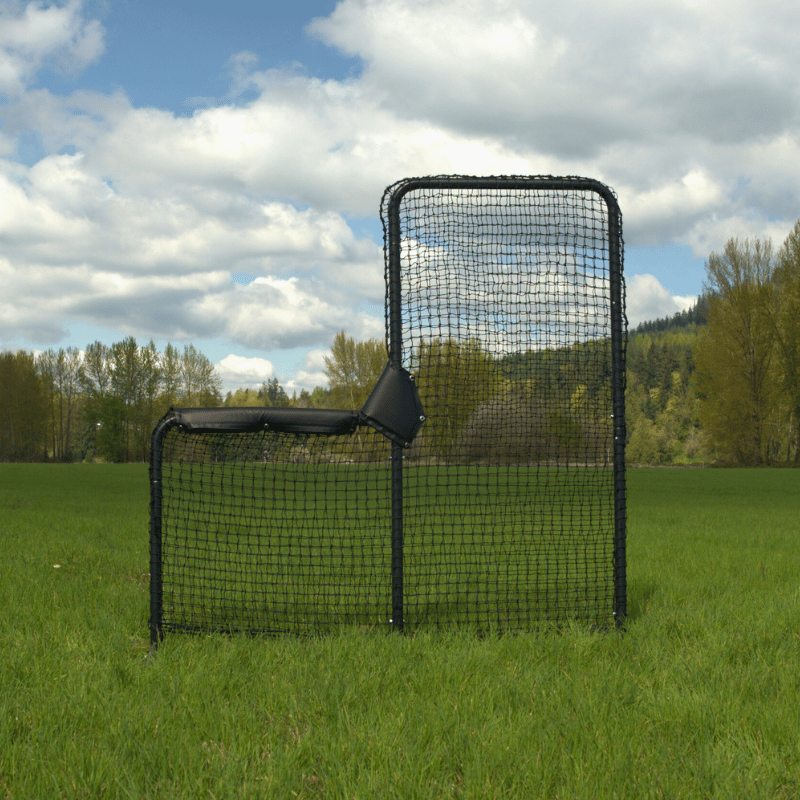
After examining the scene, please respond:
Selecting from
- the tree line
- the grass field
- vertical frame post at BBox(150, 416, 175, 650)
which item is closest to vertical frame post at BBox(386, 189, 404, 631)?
the grass field

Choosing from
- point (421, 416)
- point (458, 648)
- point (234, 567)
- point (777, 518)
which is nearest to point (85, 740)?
point (458, 648)

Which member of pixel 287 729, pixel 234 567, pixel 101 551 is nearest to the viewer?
pixel 287 729

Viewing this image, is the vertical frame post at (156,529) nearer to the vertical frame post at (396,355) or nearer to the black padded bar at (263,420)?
the black padded bar at (263,420)

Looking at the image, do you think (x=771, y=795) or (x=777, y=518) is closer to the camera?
(x=771, y=795)

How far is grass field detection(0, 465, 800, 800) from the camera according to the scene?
2496 mm

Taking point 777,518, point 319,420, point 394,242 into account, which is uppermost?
point 394,242

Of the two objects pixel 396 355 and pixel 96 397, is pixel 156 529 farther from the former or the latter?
pixel 96 397

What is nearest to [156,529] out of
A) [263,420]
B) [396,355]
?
[263,420]

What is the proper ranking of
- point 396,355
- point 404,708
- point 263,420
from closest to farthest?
point 404,708, point 263,420, point 396,355

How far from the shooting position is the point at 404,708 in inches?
120

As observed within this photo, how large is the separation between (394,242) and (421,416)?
1246 mm

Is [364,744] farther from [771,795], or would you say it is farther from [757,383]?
[757,383]

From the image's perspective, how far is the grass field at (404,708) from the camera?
2496mm

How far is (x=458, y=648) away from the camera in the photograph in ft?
12.7
